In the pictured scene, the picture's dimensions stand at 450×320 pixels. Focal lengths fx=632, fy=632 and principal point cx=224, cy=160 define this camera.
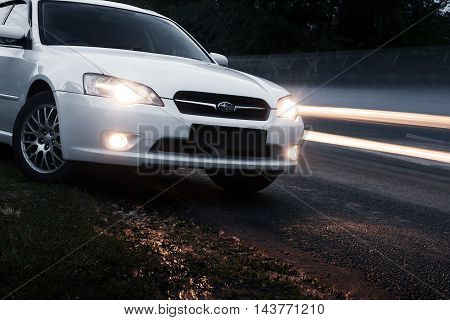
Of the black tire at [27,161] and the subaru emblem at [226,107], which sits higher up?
the subaru emblem at [226,107]

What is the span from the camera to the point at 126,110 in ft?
15.0

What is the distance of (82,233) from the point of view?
371 centimetres

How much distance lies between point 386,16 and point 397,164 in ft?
58.3

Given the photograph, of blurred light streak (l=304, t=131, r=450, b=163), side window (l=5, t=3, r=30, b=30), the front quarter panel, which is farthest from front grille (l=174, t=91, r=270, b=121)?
blurred light streak (l=304, t=131, r=450, b=163)

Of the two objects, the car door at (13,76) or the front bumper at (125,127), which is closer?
the front bumper at (125,127)

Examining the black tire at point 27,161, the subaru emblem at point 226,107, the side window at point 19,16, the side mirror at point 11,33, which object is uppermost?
the side window at point 19,16

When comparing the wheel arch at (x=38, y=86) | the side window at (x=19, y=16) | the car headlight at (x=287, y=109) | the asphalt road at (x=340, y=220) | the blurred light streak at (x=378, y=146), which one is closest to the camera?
the asphalt road at (x=340, y=220)

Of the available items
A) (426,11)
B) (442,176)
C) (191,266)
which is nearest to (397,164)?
(442,176)

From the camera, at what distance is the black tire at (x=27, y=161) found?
193 inches

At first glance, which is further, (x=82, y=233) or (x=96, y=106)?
(x=96, y=106)

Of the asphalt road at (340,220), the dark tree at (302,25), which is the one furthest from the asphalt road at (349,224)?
the dark tree at (302,25)

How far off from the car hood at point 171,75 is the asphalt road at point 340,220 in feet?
3.03

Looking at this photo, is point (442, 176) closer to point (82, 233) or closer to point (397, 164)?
point (397, 164)

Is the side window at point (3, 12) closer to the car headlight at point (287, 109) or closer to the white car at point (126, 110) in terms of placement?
the white car at point (126, 110)
